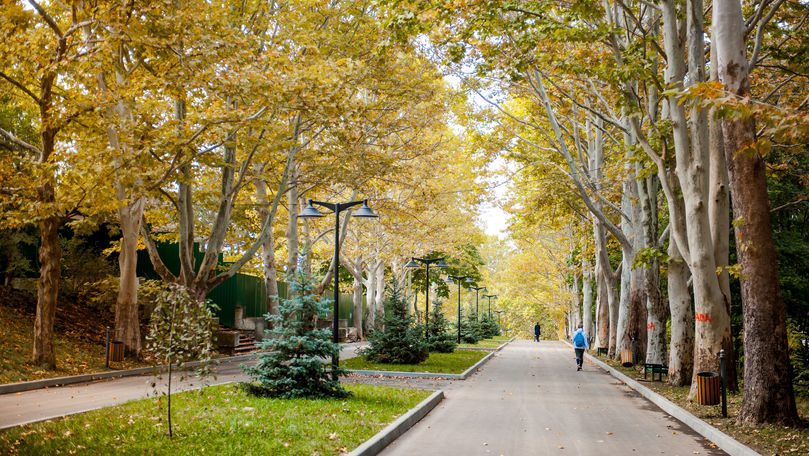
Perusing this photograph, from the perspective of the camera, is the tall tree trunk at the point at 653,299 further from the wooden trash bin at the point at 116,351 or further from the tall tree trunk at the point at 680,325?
the wooden trash bin at the point at 116,351

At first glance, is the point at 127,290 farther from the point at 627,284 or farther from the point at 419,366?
the point at 627,284

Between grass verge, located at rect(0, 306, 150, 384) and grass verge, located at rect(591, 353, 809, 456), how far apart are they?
13438mm

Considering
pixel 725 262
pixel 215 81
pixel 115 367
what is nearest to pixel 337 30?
pixel 215 81

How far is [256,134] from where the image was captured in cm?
2114

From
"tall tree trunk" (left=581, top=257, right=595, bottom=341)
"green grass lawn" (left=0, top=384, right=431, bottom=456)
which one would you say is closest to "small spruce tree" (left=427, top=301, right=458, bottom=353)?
"tall tree trunk" (left=581, top=257, right=595, bottom=341)

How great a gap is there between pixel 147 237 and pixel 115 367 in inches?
196

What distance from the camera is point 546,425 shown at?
10.1m

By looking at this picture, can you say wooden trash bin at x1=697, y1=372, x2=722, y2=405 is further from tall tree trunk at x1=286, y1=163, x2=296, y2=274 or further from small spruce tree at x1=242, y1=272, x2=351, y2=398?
tall tree trunk at x1=286, y1=163, x2=296, y2=274

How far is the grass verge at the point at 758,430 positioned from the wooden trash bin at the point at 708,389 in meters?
0.12

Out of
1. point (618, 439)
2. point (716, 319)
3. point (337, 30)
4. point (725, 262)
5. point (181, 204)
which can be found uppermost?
point (337, 30)

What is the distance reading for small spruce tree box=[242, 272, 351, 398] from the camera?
1172cm

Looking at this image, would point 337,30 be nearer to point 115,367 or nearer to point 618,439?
point 115,367

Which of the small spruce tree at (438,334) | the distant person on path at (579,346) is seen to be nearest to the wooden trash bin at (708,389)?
the distant person on path at (579,346)

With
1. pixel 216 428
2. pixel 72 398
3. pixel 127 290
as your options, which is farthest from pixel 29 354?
pixel 216 428
